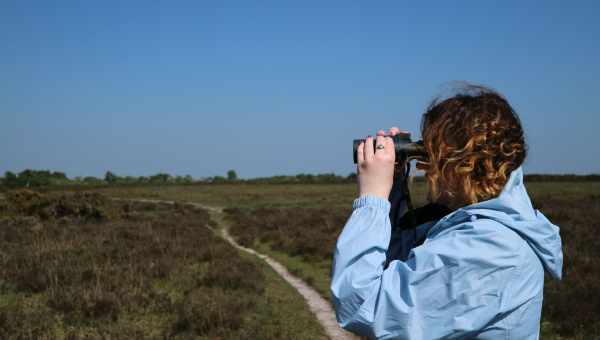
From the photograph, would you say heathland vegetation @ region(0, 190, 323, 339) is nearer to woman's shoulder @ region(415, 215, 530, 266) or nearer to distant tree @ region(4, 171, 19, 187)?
woman's shoulder @ region(415, 215, 530, 266)

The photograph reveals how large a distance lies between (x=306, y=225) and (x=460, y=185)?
67.8ft

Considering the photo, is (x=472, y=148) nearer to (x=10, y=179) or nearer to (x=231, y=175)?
(x=10, y=179)

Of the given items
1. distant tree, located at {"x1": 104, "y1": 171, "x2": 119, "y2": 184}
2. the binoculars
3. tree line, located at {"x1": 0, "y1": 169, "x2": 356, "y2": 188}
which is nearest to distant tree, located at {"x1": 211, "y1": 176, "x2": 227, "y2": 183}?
tree line, located at {"x1": 0, "y1": 169, "x2": 356, "y2": 188}

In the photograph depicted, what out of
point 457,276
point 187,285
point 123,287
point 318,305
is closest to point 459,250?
point 457,276

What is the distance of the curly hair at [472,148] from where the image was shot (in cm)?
135

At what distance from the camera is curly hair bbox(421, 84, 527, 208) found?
1347 millimetres

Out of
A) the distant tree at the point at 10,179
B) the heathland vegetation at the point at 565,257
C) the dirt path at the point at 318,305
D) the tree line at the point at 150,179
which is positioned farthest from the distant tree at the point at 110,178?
the dirt path at the point at 318,305

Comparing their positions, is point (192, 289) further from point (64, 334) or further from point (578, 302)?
point (578, 302)

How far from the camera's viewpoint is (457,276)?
1174 millimetres

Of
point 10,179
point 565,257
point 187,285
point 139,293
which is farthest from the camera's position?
point 10,179

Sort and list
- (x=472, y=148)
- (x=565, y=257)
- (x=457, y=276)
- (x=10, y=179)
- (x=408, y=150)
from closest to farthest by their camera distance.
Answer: (x=457, y=276)
(x=472, y=148)
(x=408, y=150)
(x=565, y=257)
(x=10, y=179)

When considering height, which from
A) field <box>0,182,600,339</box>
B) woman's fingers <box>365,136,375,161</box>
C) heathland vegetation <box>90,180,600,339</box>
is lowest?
heathland vegetation <box>90,180,600,339</box>

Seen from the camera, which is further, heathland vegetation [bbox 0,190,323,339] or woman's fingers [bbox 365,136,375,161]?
heathland vegetation [bbox 0,190,323,339]

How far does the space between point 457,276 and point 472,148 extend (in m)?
0.37
